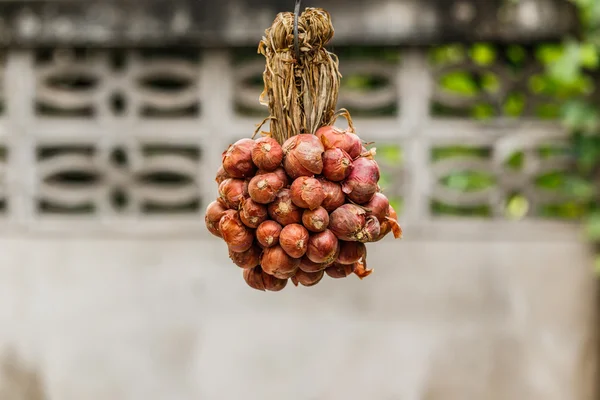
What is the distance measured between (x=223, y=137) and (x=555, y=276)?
90.5 inches

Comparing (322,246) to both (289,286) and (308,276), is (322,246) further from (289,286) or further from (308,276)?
(289,286)

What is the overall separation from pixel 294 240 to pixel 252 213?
108mm

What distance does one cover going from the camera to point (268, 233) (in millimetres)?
1336

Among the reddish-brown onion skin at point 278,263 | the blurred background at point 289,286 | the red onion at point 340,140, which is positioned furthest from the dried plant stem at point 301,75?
the blurred background at point 289,286

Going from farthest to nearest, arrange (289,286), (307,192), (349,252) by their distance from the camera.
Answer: (289,286) < (349,252) < (307,192)

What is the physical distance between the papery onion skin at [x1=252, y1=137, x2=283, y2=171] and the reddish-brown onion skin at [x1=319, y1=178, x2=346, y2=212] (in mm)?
102

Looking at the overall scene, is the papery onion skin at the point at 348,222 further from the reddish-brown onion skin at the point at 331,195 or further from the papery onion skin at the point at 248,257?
the papery onion skin at the point at 248,257

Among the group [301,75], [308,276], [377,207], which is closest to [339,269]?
[308,276]

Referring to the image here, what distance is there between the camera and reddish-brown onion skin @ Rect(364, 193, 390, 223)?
4.54 ft

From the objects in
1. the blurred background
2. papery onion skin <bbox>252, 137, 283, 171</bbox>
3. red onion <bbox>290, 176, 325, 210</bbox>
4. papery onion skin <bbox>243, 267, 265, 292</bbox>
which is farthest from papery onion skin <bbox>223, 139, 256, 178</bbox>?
the blurred background

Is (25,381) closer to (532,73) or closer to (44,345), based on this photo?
(44,345)

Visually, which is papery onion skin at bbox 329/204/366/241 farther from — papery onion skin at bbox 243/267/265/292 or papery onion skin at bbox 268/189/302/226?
papery onion skin at bbox 243/267/265/292

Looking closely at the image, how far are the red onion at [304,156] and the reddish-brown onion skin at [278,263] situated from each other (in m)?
0.16

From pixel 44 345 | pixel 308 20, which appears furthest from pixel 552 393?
pixel 308 20
